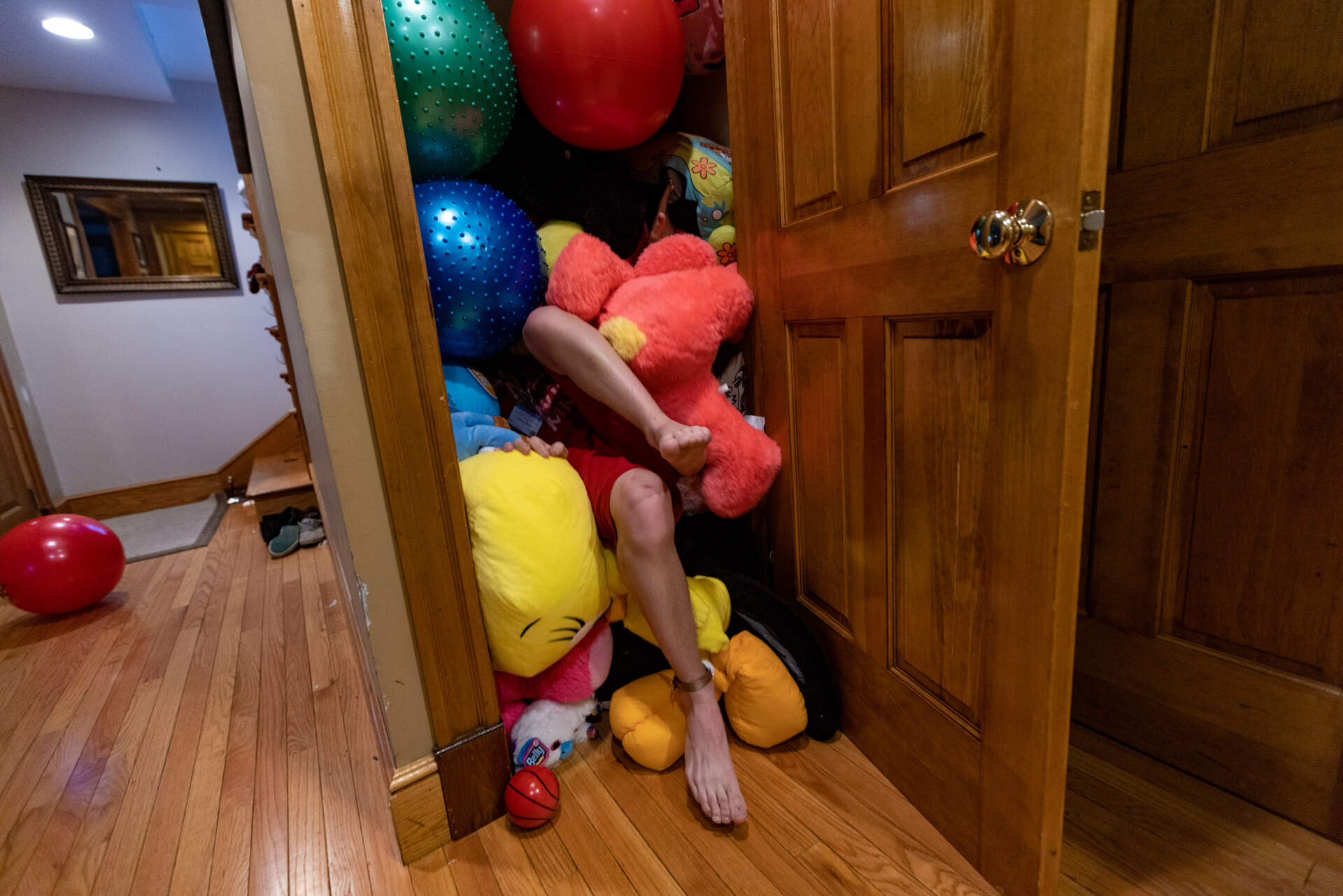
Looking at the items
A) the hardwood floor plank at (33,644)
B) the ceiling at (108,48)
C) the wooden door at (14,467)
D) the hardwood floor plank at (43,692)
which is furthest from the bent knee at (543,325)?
the wooden door at (14,467)

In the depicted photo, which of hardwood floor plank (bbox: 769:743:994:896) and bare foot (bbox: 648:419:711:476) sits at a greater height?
bare foot (bbox: 648:419:711:476)

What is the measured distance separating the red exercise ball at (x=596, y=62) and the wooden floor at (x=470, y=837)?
111 centimetres

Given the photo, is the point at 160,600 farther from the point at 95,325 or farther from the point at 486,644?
the point at 95,325

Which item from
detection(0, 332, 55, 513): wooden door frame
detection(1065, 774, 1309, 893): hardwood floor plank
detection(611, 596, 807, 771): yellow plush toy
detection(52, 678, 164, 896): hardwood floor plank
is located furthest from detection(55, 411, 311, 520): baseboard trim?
detection(1065, 774, 1309, 893): hardwood floor plank

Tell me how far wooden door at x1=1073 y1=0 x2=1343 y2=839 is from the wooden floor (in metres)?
0.13

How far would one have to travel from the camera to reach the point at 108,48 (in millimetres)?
2461

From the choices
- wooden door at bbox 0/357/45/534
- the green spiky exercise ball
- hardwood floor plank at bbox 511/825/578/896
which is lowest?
hardwood floor plank at bbox 511/825/578/896

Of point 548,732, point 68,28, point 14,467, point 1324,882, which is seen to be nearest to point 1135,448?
point 1324,882

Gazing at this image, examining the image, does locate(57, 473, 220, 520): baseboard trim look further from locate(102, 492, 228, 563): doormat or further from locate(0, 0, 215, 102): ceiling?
locate(0, 0, 215, 102): ceiling

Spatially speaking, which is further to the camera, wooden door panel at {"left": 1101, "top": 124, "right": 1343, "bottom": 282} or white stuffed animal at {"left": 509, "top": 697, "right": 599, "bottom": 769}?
white stuffed animal at {"left": 509, "top": 697, "right": 599, "bottom": 769}

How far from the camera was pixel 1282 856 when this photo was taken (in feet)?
2.56

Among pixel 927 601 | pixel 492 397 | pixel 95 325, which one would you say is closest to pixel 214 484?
pixel 95 325

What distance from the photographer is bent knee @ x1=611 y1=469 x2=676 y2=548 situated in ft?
2.97

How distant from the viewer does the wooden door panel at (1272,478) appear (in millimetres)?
745
